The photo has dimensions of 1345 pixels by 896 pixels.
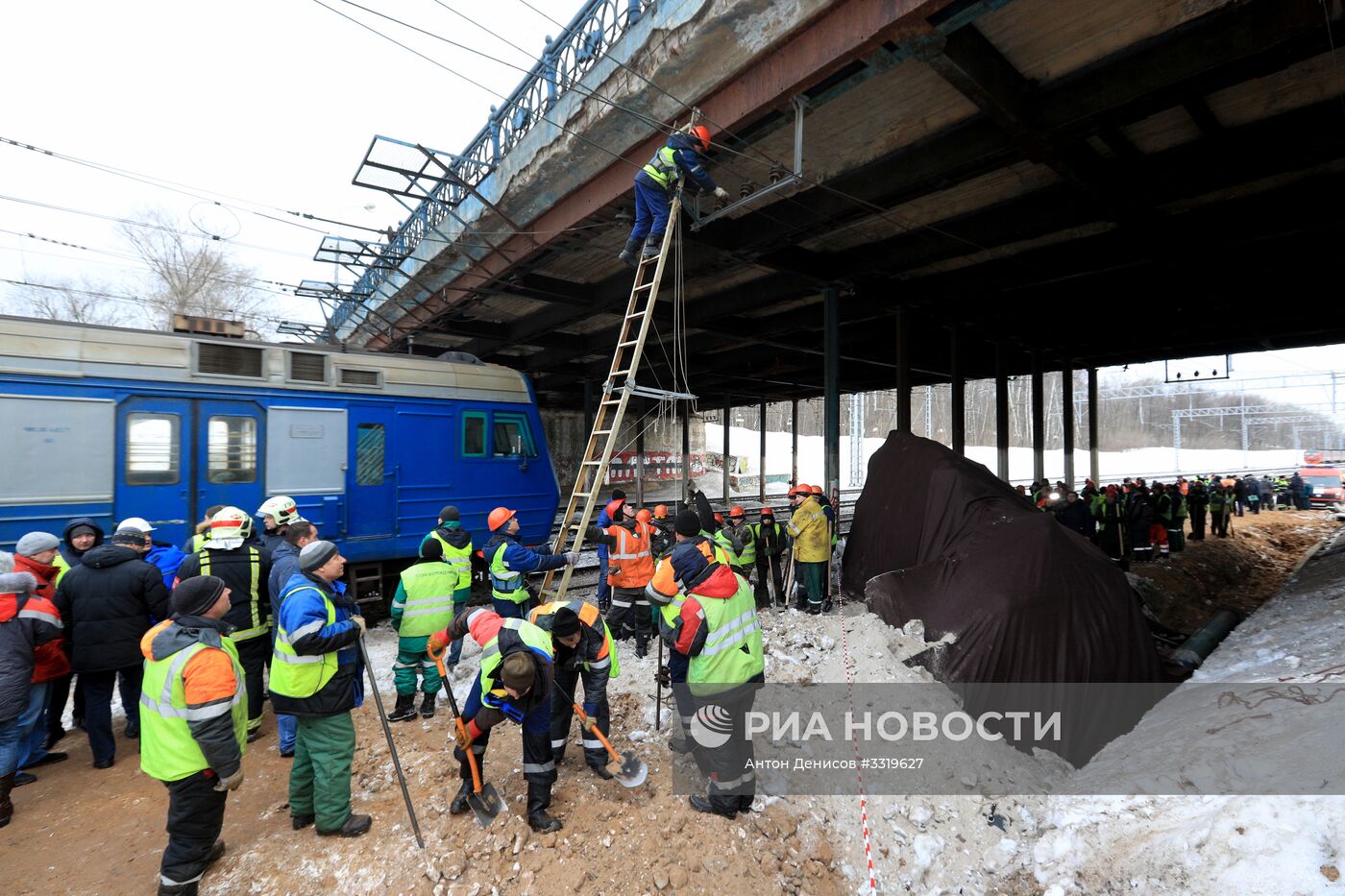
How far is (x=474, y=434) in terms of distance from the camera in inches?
349

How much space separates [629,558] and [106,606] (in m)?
4.33

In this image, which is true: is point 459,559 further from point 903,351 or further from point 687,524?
point 903,351

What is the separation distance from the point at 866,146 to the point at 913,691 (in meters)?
6.12

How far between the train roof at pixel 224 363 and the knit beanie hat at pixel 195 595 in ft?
16.6

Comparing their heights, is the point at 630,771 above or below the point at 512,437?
below

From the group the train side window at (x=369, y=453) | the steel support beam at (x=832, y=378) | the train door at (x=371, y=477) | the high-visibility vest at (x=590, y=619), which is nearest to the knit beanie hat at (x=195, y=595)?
the high-visibility vest at (x=590, y=619)

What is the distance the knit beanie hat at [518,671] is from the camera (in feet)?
10.9

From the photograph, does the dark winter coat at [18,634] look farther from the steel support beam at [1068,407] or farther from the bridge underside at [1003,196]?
the steel support beam at [1068,407]

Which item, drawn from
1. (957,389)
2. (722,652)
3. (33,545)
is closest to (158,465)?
(33,545)

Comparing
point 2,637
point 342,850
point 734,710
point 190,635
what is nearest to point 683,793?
point 734,710

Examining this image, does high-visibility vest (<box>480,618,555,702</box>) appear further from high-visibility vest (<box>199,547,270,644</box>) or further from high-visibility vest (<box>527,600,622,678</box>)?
high-visibility vest (<box>199,547,270,644</box>)

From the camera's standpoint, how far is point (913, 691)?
524cm

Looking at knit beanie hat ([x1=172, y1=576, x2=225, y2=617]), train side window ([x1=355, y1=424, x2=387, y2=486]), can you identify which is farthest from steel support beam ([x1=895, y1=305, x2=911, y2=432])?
knit beanie hat ([x1=172, y1=576, x2=225, y2=617])

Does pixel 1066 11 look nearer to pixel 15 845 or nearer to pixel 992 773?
pixel 992 773
